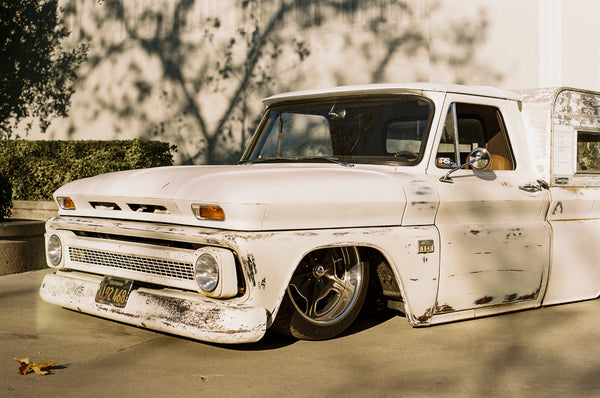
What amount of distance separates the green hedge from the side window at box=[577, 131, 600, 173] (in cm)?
Result: 794

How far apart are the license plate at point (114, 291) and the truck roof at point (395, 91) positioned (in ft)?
6.74

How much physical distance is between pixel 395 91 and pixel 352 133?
1.40ft

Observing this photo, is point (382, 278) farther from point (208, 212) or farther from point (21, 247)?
point (21, 247)

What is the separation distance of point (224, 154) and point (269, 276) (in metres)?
12.4

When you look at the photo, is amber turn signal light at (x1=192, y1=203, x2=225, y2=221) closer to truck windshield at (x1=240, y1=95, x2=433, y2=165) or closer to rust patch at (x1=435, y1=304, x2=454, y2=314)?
truck windshield at (x1=240, y1=95, x2=433, y2=165)

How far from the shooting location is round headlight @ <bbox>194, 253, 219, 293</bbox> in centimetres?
469

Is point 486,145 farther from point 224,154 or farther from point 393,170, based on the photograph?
point 224,154

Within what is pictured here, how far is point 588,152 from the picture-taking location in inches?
267

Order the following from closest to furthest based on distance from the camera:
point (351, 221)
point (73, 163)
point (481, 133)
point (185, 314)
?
point (185, 314) < point (351, 221) < point (481, 133) < point (73, 163)

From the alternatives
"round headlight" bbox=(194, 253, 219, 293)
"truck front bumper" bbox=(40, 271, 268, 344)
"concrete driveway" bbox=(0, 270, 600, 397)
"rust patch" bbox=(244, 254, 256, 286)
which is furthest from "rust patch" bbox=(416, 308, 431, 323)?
"round headlight" bbox=(194, 253, 219, 293)

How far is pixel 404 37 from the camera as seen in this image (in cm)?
1532

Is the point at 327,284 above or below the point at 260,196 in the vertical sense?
below

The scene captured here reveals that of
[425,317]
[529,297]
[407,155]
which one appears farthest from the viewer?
[529,297]

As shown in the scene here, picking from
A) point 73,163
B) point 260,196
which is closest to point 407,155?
point 260,196
